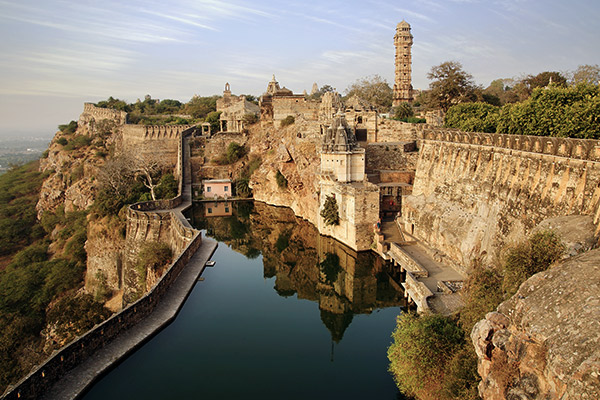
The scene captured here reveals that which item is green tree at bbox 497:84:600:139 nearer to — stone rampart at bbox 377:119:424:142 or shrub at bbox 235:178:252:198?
stone rampart at bbox 377:119:424:142

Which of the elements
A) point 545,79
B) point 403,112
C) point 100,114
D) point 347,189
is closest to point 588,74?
point 545,79

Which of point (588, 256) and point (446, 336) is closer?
point (588, 256)

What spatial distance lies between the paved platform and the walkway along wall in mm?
184

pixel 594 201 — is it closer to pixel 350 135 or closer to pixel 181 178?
pixel 350 135

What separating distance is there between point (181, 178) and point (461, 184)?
30.6 meters

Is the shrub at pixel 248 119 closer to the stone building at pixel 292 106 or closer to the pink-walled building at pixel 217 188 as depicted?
the stone building at pixel 292 106

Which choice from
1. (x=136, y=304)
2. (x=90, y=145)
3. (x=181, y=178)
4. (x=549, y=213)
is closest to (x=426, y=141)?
(x=549, y=213)

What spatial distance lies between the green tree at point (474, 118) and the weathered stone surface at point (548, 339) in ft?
67.6

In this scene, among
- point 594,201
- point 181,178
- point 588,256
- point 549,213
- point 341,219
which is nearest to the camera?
point 588,256

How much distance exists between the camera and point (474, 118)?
29234 millimetres

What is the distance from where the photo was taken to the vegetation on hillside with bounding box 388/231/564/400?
34.4 ft

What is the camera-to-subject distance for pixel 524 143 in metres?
17.3

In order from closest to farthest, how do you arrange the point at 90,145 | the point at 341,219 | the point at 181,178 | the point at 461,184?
1. the point at 461,184
2. the point at 341,219
3. the point at 181,178
4. the point at 90,145

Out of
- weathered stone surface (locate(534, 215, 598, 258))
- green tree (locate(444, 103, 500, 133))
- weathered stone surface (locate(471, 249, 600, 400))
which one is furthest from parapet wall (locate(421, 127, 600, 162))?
weathered stone surface (locate(471, 249, 600, 400))
